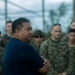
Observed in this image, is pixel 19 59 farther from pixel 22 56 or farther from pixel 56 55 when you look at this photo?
pixel 56 55

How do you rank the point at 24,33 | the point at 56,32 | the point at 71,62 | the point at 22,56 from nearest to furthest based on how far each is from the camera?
1. the point at 22,56
2. the point at 24,33
3. the point at 71,62
4. the point at 56,32

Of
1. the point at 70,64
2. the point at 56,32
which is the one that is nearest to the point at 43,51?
the point at 56,32

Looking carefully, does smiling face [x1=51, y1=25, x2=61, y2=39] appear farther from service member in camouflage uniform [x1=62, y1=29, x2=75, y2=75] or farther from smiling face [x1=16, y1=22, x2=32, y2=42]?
smiling face [x1=16, y1=22, x2=32, y2=42]

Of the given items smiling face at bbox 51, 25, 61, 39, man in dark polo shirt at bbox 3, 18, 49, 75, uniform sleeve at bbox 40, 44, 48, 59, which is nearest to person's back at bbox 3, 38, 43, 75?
man in dark polo shirt at bbox 3, 18, 49, 75

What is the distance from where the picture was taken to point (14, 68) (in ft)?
12.6

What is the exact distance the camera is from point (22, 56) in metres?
3.79

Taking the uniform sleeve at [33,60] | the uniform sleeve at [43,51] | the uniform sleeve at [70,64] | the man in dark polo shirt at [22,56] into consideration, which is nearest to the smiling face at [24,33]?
the man in dark polo shirt at [22,56]

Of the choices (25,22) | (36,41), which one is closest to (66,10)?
(36,41)

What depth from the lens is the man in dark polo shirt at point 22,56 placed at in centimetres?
381

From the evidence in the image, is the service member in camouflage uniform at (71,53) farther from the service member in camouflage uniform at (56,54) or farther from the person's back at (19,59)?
the person's back at (19,59)

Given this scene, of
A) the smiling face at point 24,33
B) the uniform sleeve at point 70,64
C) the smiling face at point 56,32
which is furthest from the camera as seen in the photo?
the smiling face at point 56,32

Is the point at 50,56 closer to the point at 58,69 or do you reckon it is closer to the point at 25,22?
the point at 58,69

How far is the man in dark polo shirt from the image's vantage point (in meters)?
3.81

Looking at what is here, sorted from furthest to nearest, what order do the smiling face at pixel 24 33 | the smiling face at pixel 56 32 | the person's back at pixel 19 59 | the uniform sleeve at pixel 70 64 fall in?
the smiling face at pixel 56 32 < the uniform sleeve at pixel 70 64 < the smiling face at pixel 24 33 < the person's back at pixel 19 59
